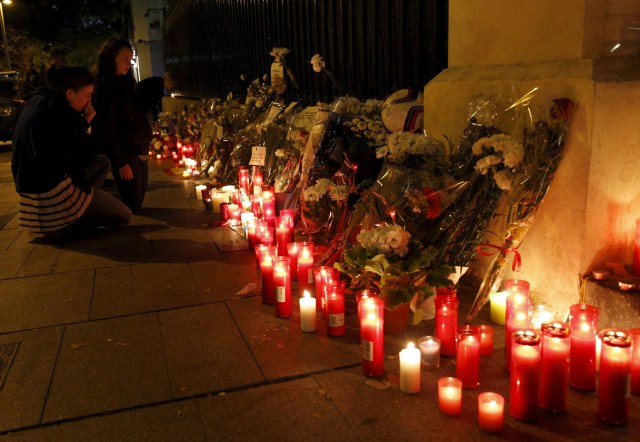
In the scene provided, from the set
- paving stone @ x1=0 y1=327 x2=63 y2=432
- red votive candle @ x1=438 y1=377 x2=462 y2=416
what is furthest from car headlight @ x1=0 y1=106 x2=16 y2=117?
red votive candle @ x1=438 y1=377 x2=462 y2=416

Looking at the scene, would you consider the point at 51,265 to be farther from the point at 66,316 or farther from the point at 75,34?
the point at 75,34

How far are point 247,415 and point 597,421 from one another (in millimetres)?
1621

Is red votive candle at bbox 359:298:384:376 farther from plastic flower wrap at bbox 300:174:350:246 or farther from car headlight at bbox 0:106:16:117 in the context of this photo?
car headlight at bbox 0:106:16:117

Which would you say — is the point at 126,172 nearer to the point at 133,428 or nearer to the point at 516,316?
the point at 133,428

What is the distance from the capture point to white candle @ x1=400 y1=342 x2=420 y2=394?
3082 millimetres

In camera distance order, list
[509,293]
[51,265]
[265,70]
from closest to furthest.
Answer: [509,293] → [51,265] → [265,70]

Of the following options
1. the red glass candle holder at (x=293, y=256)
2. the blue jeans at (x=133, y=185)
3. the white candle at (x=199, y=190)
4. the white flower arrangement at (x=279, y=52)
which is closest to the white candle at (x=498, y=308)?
the red glass candle holder at (x=293, y=256)

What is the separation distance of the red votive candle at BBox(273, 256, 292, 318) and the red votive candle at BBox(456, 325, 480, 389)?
1.32m

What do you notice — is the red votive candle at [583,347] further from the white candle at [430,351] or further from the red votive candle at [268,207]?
the red votive candle at [268,207]

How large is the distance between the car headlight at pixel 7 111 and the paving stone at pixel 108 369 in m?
17.5

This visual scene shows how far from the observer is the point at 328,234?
17.4 feet

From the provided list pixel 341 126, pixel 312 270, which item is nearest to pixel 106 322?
pixel 312 270

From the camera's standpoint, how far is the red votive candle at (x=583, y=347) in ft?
10.0

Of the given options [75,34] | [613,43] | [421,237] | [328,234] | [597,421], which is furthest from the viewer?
[75,34]
